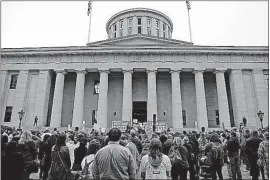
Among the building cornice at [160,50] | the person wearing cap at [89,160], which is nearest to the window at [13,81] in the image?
the building cornice at [160,50]

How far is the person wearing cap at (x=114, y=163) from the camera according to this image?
3.83 meters

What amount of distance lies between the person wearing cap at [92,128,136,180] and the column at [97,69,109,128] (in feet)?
83.8

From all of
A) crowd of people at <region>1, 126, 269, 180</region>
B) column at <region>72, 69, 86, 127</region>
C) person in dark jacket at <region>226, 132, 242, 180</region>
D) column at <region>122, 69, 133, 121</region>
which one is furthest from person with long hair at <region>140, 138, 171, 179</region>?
column at <region>72, 69, 86, 127</region>

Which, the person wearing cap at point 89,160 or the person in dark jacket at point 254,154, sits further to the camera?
the person in dark jacket at point 254,154

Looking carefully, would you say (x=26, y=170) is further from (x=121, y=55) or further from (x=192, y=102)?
(x=192, y=102)

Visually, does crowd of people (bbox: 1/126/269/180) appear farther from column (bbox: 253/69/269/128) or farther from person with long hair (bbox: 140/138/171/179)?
column (bbox: 253/69/269/128)

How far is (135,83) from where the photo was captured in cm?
3419

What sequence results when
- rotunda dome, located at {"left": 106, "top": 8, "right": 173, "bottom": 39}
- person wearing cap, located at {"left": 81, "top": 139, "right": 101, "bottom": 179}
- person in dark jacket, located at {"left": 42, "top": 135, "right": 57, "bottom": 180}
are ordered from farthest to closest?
rotunda dome, located at {"left": 106, "top": 8, "right": 173, "bottom": 39} → person in dark jacket, located at {"left": 42, "top": 135, "right": 57, "bottom": 180} → person wearing cap, located at {"left": 81, "top": 139, "right": 101, "bottom": 179}

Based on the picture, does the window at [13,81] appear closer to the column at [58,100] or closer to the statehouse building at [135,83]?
the statehouse building at [135,83]

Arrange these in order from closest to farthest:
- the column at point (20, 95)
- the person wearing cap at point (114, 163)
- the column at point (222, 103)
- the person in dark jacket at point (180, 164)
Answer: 1. the person wearing cap at point (114, 163)
2. the person in dark jacket at point (180, 164)
3. the column at point (222, 103)
4. the column at point (20, 95)

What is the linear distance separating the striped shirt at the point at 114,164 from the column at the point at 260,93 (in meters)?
30.2

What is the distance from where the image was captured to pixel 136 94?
33.6m

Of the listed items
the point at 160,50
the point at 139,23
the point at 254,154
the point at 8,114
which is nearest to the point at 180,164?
the point at 254,154

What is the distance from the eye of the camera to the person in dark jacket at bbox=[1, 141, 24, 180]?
5.29 meters
